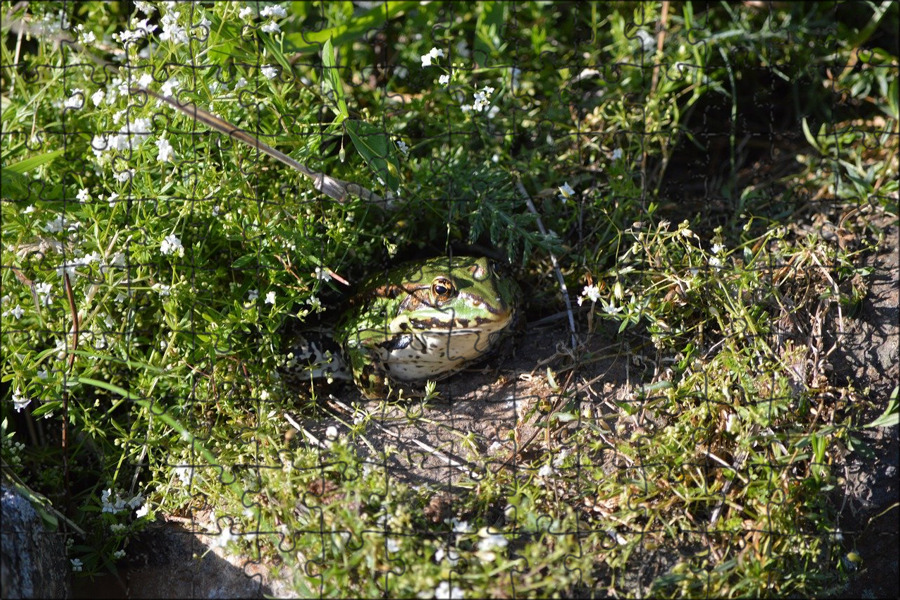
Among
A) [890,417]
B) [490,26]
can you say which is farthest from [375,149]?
[890,417]

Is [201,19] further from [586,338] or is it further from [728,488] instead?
[728,488]

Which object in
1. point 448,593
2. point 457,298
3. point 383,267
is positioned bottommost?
point 448,593

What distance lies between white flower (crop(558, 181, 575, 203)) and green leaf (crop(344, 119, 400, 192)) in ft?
2.11

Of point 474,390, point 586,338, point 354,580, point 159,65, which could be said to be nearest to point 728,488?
point 586,338

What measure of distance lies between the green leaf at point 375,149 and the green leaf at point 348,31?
1.84 ft

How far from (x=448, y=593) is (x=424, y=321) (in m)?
1.06

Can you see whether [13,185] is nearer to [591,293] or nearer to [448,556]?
[448,556]

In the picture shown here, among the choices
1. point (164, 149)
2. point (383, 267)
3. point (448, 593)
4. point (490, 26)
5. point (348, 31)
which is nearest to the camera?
point (448, 593)

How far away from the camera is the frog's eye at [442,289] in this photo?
3.01m

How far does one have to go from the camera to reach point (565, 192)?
3.21 m

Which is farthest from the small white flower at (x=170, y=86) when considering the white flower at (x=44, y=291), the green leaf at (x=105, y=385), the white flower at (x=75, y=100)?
the green leaf at (x=105, y=385)

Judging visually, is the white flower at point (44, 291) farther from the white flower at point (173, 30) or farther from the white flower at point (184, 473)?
the white flower at point (173, 30)

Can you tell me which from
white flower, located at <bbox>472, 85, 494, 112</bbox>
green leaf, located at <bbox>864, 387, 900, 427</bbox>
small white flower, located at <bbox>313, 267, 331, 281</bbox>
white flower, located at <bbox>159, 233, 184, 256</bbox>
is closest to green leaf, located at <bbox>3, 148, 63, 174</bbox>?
white flower, located at <bbox>159, 233, 184, 256</bbox>

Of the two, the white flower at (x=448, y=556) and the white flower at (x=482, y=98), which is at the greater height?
the white flower at (x=482, y=98)
